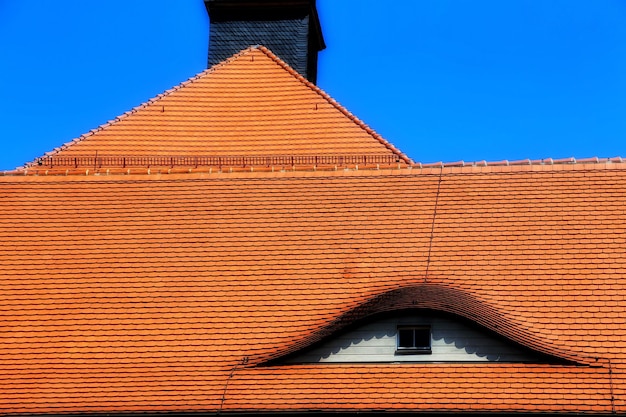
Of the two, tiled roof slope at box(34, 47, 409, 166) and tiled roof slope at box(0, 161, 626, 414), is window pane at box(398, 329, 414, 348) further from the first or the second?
tiled roof slope at box(34, 47, 409, 166)

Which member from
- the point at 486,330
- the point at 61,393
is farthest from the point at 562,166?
the point at 61,393

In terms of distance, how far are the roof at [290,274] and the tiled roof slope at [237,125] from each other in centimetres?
6

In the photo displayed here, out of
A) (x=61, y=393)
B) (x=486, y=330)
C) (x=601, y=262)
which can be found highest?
(x=601, y=262)

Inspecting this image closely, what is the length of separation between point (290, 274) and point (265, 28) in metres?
9.18

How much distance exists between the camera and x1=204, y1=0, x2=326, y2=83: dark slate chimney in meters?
23.6

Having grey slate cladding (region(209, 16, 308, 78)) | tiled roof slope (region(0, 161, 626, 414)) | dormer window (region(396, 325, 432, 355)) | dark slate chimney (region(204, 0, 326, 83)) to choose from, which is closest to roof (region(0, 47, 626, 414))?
tiled roof slope (region(0, 161, 626, 414))

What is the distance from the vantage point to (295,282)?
622 inches

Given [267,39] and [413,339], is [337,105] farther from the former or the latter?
[413,339]

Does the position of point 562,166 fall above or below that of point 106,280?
above

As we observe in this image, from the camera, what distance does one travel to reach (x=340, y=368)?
14.2 m

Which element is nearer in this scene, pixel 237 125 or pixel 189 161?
pixel 189 161

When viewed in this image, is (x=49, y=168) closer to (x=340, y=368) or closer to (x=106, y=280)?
(x=106, y=280)

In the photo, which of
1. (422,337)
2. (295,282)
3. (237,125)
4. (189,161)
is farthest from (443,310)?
(237,125)

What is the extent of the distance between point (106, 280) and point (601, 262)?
7.00 metres
